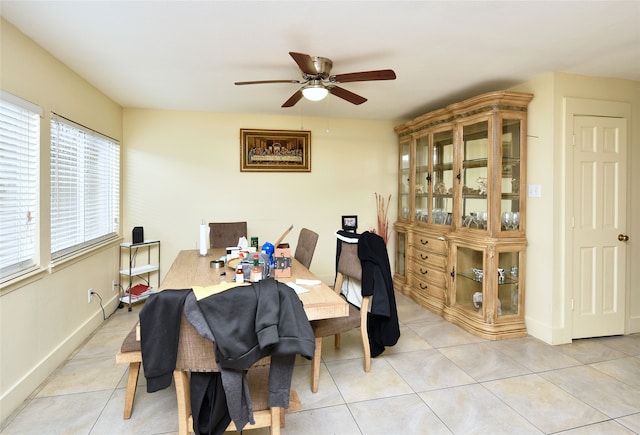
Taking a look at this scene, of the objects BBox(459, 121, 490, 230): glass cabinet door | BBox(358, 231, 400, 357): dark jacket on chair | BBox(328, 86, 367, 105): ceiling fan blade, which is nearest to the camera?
BBox(358, 231, 400, 357): dark jacket on chair

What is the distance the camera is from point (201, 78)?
10.1ft

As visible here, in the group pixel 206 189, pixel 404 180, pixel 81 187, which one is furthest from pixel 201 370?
pixel 404 180

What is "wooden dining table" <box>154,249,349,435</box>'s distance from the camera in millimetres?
1329

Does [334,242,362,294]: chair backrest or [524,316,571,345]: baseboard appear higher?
[334,242,362,294]: chair backrest

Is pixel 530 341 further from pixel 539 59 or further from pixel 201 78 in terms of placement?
pixel 201 78

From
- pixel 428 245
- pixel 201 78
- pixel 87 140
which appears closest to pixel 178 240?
pixel 87 140

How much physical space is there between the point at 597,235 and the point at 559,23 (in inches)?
76.7

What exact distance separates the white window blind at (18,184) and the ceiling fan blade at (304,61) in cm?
174

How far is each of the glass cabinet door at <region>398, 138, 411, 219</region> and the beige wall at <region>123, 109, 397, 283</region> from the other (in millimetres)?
145

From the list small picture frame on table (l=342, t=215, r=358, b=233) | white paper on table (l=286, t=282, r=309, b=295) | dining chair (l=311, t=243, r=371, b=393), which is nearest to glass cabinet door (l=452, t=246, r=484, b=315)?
dining chair (l=311, t=243, r=371, b=393)

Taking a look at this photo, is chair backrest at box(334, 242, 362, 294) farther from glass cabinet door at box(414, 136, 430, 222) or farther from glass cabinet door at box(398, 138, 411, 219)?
glass cabinet door at box(398, 138, 411, 219)

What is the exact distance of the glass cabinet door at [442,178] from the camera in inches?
146

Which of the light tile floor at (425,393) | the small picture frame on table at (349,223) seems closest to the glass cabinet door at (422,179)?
the small picture frame on table at (349,223)

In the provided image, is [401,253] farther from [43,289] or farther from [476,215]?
[43,289]
